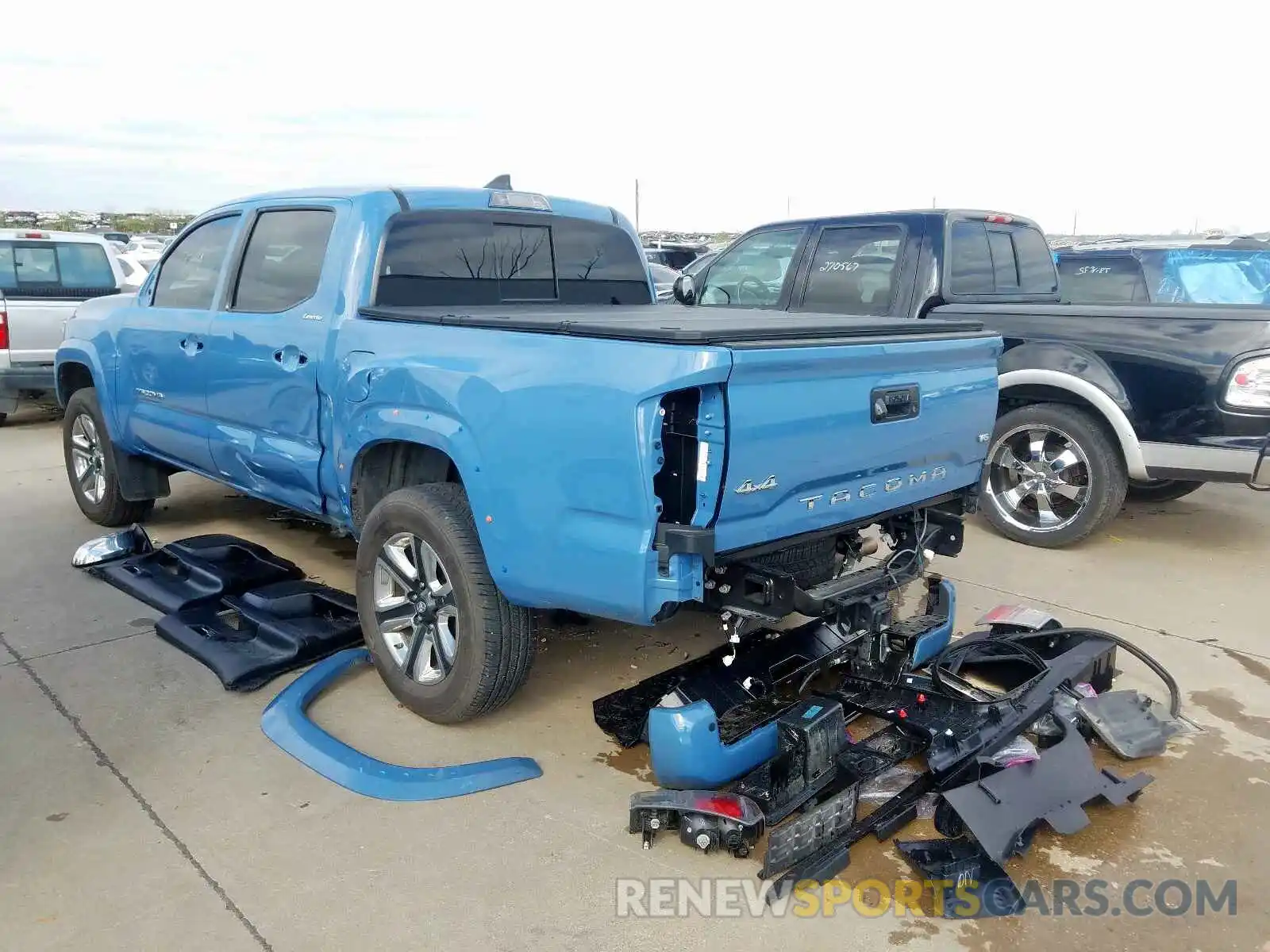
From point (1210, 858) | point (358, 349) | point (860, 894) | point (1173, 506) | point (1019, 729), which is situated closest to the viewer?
point (860, 894)

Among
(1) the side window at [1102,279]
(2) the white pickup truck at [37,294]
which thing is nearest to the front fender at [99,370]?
(2) the white pickup truck at [37,294]

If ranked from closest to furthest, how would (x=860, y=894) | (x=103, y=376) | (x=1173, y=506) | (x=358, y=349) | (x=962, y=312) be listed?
1. (x=860, y=894)
2. (x=358, y=349)
3. (x=103, y=376)
4. (x=962, y=312)
5. (x=1173, y=506)

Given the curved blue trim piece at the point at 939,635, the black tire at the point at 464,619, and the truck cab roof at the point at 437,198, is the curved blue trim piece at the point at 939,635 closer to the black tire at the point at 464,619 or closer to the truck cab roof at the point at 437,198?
the black tire at the point at 464,619

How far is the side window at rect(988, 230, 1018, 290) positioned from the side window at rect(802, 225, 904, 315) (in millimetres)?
803

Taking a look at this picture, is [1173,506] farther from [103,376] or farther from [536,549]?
[103,376]

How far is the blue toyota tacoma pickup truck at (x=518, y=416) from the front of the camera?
2730mm

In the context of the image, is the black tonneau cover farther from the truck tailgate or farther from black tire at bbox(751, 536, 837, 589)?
black tire at bbox(751, 536, 837, 589)

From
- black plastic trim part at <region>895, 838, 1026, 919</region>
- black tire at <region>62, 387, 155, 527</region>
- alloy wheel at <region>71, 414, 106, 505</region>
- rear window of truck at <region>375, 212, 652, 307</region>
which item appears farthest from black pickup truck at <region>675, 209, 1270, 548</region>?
alloy wheel at <region>71, 414, 106, 505</region>

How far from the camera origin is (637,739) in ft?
11.3

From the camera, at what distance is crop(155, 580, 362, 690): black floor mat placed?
12.9 feet

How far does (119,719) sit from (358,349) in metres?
1.64

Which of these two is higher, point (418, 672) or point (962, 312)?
point (962, 312)

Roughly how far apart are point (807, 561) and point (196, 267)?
3.57m

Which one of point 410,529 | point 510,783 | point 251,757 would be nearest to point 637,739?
point 510,783
